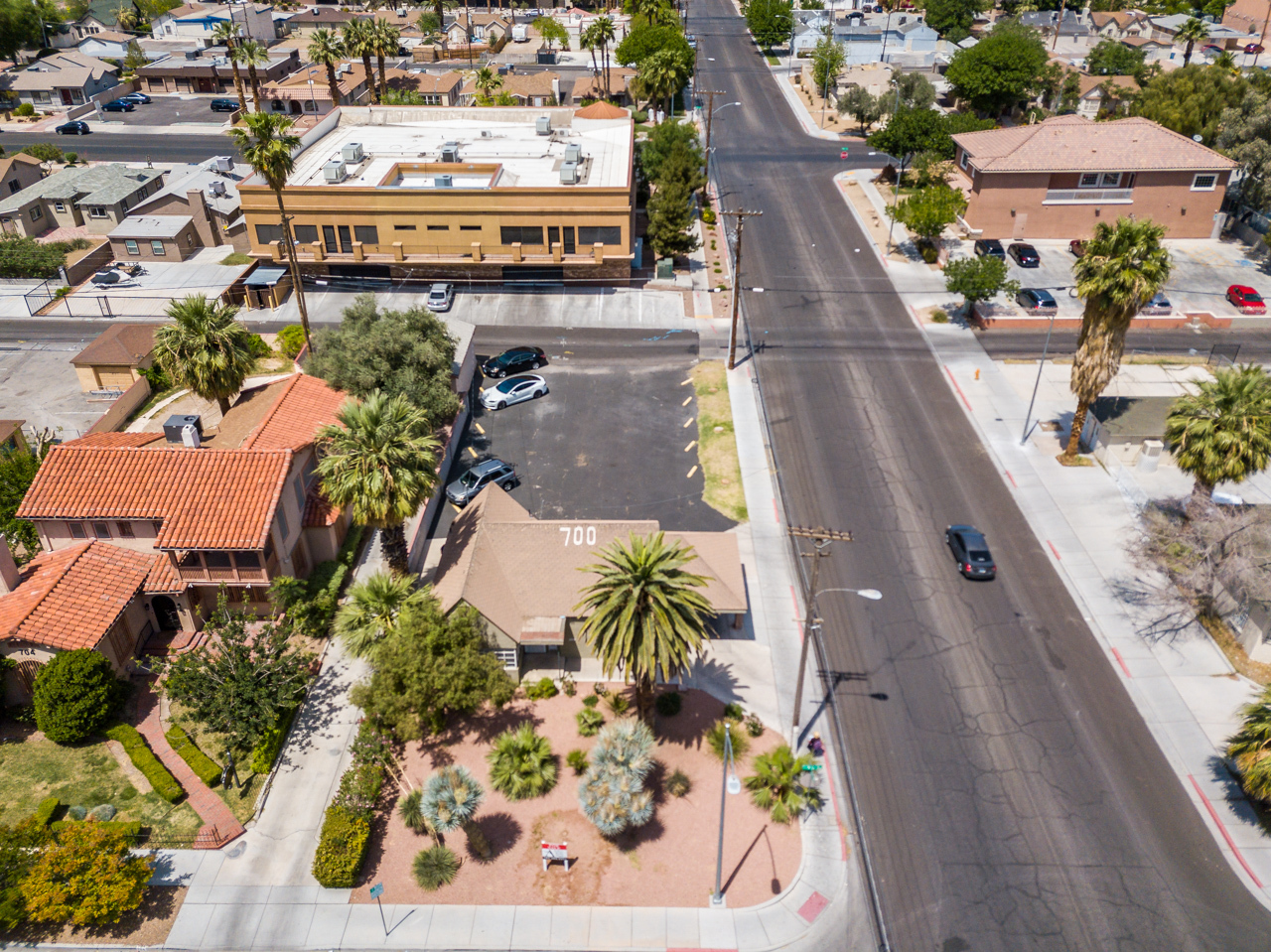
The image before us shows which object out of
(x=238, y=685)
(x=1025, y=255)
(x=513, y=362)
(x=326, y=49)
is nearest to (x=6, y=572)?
(x=238, y=685)

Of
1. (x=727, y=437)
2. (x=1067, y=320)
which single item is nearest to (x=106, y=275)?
(x=727, y=437)

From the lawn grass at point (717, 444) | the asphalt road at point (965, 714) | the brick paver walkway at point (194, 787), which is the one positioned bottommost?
the brick paver walkway at point (194, 787)

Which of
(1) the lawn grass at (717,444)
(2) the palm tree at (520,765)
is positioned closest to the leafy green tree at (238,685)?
(2) the palm tree at (520,765)

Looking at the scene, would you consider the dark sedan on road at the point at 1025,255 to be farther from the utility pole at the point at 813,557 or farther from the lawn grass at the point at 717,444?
the utility pole at the point at 813,557

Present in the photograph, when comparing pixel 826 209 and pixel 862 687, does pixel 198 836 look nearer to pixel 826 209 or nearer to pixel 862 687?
pixel 862 687

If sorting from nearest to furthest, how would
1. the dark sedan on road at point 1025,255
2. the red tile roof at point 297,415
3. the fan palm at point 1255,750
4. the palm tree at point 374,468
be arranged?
the fan palm at point 1255,750 < the palm tree at point 374,468 < the red tile roof at point 297,415 < the dark sedan on road at point 1025,255

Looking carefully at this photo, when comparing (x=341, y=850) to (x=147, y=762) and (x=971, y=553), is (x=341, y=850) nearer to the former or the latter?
(x=147, y=762)
